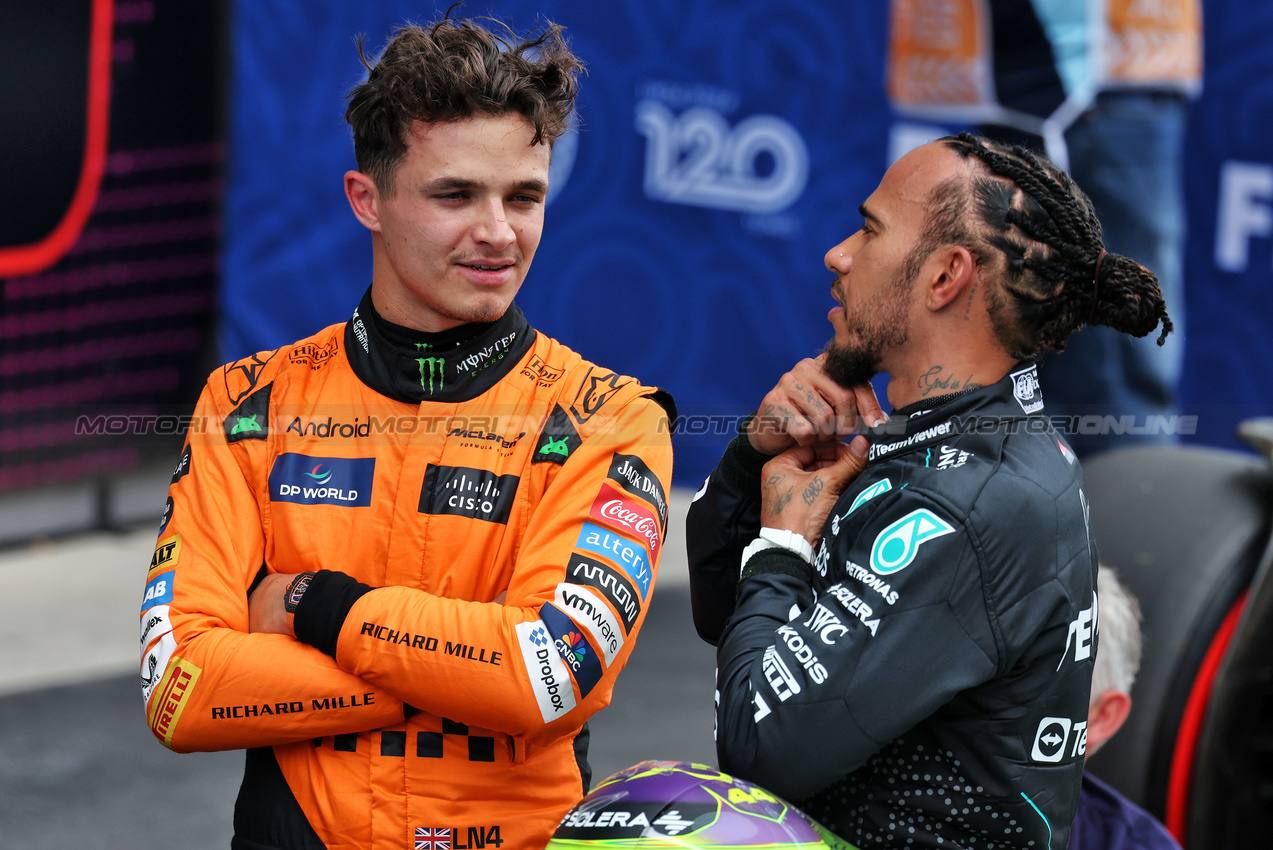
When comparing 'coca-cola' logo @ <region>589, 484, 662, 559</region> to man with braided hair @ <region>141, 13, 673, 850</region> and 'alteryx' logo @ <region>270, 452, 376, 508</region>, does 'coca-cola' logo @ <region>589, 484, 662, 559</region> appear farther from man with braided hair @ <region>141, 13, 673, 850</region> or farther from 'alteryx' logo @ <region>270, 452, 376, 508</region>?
'alteryx' logo @ <region>270, 452, 376, 508</region>

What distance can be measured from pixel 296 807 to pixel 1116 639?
177 cm

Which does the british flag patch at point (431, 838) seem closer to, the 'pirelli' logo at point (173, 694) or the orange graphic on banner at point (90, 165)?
the 'pirelli' logo at point (173, 694)

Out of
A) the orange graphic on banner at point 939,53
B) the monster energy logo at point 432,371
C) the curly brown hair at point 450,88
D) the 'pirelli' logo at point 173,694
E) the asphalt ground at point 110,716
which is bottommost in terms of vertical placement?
the asphalt ground at point 110,716

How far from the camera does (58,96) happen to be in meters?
6.52

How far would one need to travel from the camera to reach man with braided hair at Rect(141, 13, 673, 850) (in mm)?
1990

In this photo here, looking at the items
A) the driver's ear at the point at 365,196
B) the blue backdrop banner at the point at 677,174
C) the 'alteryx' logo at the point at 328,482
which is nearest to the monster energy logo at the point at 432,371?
the 'alteryx' logo at the point at 328,482

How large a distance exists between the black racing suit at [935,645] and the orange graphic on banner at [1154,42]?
17.6 ft

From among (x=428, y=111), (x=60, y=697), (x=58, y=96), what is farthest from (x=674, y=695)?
(x=58, y=96)

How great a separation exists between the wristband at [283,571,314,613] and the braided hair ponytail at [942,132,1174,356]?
117cm

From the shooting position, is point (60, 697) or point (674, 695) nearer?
point (60, 697)

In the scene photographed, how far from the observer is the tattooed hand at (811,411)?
207cm

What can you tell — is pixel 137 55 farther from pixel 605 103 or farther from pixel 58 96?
pixel 605 103

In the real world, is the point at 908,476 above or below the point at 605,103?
below

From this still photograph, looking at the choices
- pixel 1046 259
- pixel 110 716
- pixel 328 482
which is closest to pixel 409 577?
pixel 328 482
